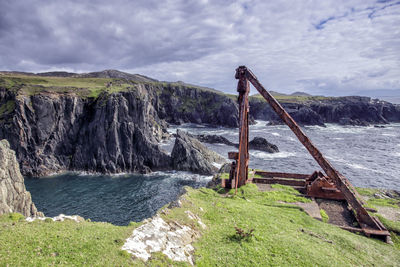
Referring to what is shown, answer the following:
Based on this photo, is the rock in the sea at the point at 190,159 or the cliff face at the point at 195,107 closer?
the rock in the sea at the point at 190,159

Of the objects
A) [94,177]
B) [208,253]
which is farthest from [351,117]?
[208,253]

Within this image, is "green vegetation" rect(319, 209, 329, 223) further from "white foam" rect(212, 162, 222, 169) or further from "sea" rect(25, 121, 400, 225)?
"white foam" rect(212, 162, 222, 169)

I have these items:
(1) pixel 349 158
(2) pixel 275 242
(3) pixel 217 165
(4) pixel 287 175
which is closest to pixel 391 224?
(2) pixel 275 242

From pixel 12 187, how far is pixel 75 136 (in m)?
55.9

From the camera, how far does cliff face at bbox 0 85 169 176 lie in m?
62.1

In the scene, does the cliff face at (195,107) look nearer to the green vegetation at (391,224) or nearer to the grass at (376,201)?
the grass at (376,201)

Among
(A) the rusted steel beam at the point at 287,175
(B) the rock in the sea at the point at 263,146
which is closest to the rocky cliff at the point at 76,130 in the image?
(A) the rusted steel beam at the point at 287,175

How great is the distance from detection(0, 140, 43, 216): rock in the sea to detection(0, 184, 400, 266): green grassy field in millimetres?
6375

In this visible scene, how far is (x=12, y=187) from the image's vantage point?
18.9m

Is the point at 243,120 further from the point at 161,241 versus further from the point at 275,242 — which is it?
the point at 161,241

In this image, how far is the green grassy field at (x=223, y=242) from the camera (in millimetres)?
9531

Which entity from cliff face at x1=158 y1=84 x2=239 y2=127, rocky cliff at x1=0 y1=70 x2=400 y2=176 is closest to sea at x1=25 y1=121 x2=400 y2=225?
rocky cliff at x1=0 y1=70 x2=400 y2=176

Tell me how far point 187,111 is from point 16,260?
6039 inches

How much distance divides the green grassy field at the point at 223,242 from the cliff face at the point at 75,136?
47.9 metres
